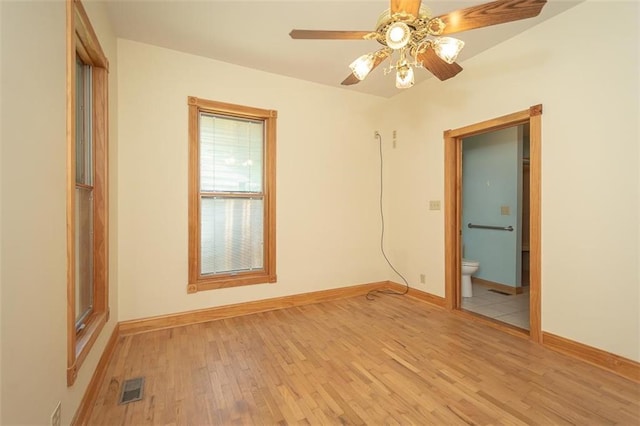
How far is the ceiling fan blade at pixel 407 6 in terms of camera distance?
149 cm

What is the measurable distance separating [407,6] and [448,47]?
1.14 ft

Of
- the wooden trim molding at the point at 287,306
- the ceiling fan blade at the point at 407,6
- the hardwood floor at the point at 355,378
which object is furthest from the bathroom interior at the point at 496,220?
the ceiling fan blade at the point at 407,6

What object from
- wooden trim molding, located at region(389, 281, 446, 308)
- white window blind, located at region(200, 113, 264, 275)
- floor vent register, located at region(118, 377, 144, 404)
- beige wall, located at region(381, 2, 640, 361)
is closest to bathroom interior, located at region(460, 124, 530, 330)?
wooden trim molding, located at region(389, 281, 446, 308)

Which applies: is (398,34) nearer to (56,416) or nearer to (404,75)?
(404,75)

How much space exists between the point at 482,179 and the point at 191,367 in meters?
4.50

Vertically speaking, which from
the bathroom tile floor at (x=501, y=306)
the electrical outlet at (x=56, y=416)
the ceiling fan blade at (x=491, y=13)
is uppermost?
the ceiling fan blade at (x=491, y=13)

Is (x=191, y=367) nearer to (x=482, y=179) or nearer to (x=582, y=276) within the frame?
(x=582, y=276)

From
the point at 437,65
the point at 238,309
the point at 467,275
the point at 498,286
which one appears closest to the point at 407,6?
the point at 437,65

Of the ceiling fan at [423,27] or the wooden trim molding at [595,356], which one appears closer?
the ceiling fan at [423,27]

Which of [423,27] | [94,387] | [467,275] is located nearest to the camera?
[423,27]

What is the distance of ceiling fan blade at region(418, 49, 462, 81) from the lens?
186 centimetres

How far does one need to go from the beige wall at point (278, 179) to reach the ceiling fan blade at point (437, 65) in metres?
1.85

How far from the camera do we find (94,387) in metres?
1.78

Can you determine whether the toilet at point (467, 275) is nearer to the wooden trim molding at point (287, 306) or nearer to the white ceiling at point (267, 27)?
the wooden trim molding at point (287, 306)
